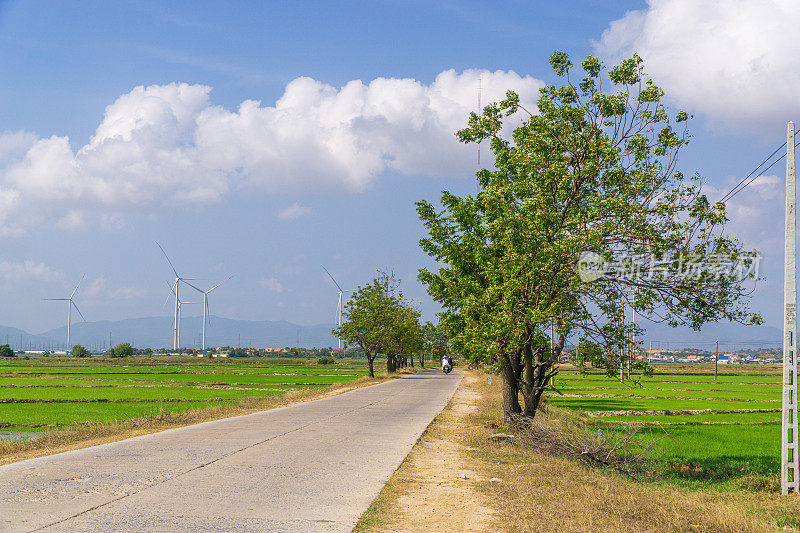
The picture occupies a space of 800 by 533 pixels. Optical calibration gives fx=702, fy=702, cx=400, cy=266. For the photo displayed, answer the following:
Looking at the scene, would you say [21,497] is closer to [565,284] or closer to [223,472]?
[223,472]

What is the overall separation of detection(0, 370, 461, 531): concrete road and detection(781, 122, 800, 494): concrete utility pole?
25.0ft

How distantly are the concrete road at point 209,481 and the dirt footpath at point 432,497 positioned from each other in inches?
11.9

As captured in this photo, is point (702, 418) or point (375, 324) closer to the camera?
point (702, 418)

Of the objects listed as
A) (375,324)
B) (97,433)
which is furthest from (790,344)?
(375,324)

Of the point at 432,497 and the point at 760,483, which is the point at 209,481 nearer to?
the point at 432,497

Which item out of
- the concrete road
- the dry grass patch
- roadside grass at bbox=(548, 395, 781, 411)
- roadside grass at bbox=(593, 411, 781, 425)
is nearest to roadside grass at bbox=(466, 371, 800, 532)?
the concrete road

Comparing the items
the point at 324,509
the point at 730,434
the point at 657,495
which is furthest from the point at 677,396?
the point at 324,509

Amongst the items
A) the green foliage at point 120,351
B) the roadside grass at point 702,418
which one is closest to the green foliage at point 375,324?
the roadside grass at point 702,418

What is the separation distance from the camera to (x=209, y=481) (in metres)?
11.6

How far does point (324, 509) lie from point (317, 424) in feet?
42.2

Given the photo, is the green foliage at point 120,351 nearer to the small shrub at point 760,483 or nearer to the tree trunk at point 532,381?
the tree trunk at point 532,381

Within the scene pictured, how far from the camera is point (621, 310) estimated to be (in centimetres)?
1827

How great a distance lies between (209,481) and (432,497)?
12.1 ft

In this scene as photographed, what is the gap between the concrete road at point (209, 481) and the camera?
8914mm
